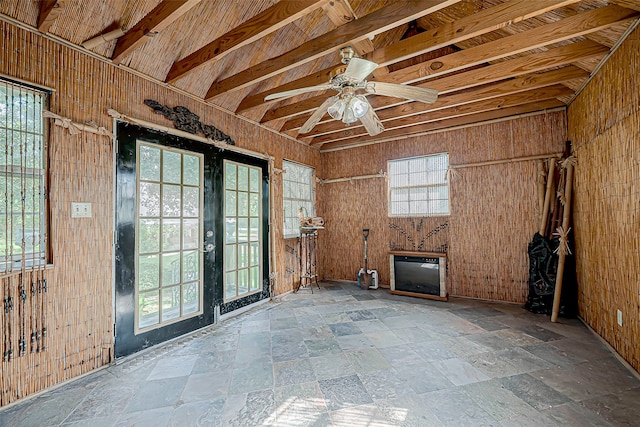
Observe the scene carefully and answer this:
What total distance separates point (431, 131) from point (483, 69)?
1649 millimetres

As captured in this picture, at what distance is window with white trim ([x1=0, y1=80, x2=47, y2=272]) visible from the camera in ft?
6.37

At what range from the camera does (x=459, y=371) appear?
2262mm

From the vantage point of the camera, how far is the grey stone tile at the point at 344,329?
3037 mm

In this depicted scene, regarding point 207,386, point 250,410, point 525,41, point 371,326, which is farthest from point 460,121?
point 207,386

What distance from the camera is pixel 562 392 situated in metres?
1.97

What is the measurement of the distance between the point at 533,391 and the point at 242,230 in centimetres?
346

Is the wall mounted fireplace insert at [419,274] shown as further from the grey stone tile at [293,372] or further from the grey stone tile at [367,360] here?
the grey stone tile at [293,372]

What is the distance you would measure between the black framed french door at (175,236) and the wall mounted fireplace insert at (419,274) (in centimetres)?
240

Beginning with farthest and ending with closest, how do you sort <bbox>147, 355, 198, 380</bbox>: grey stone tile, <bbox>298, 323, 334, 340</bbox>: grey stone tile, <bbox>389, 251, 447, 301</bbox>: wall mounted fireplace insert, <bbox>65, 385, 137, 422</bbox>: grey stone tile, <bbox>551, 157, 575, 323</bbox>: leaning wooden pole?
<bbox>389, 251, 447, 301</bbox>: wall mounted fireplace insert
<bbox>551, 157, 575, 323</bbox>: leaning wooden pole
<bbox>298, 323, 334, 340</bbox>: grey stone tile
<bbox>147, 355, 198, 380</bbox>: grey stone tile
<bbox>65, 385, 137, 422</bbox>: grey stone tile

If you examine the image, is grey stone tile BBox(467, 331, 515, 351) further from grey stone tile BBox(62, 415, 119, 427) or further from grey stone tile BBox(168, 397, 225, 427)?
grey stone tile BBox(62, 415, 119, 427)

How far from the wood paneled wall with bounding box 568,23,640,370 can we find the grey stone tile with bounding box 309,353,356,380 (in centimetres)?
236

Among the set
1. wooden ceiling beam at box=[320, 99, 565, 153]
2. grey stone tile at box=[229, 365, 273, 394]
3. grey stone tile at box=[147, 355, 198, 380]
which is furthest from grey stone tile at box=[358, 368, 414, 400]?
wooden ceiling beam at box=[320, 99, 565, 153]

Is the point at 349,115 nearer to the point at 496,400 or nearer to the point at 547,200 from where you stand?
the point at 496,400

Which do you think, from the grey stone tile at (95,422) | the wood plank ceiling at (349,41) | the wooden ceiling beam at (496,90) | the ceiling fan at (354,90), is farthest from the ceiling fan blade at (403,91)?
the grey stone tile at (95,422)
